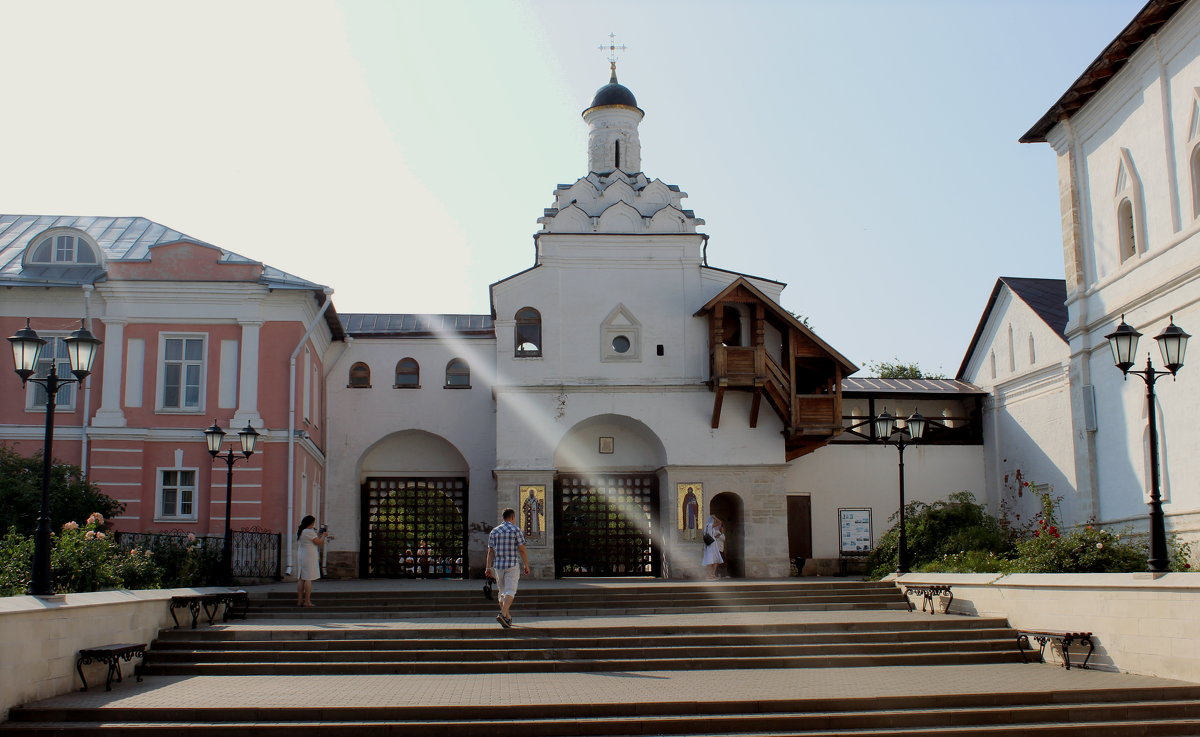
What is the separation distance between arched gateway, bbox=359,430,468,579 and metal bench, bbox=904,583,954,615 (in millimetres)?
13669

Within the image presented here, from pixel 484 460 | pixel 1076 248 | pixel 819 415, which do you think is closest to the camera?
pixel 1076 248

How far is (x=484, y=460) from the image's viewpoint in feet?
101

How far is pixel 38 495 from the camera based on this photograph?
2194cm

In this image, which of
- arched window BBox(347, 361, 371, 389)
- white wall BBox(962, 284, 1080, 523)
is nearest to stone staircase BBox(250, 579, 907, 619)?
white wall BBox(962, 284, 1080, 523)

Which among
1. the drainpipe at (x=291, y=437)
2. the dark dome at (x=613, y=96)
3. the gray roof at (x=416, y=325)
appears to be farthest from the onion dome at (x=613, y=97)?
the drainpipe at (x=291, y=437)

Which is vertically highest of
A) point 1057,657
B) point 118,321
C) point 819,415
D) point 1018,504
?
point 118,321

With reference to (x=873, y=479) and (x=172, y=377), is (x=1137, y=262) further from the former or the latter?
(x=172, y=377)

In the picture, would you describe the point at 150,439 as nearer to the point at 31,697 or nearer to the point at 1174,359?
the point at 31,697

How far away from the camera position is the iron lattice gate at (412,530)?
3047 cm

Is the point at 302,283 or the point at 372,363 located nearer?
the point at 302,283

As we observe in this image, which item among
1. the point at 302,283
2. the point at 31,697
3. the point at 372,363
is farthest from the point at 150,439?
the point at 31,697

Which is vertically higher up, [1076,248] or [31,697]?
[1076,248]

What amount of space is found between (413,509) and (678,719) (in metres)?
20.4

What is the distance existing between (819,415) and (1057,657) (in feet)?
42.7
